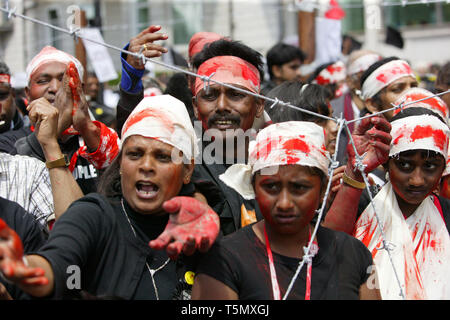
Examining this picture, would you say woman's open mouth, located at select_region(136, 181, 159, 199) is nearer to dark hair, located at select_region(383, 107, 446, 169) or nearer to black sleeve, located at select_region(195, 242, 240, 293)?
black sleeve, located at select_region(195, 242, 240, 293)

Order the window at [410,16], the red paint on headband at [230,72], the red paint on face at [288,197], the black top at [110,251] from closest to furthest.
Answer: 1. the black top at [110,251]
2. the red paint on face at [288,197]
3. the red paint on headband at [230,72]
4. the window at [410,16]

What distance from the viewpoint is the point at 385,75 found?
4.65 metres

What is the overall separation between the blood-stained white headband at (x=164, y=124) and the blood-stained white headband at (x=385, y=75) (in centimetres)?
242

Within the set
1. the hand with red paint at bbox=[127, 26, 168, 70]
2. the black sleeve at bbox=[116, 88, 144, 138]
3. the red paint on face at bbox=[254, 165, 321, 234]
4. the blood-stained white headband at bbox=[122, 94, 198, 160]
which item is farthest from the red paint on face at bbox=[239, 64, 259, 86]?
the red paint on face at bbox=[254, 165, 321, 234]

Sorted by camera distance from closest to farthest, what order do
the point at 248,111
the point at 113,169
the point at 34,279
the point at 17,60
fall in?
the point at 34,279 → the point at 113,169 → the point at 248,111 → the point at 17,60

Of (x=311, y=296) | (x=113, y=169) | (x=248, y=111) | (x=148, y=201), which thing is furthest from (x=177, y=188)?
(x=248, y=111)

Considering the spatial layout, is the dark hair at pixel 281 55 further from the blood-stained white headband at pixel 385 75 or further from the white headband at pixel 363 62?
the blood-stained white headband at pixel 385 75

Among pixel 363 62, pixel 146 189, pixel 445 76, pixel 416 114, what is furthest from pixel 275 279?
pixel 363 62

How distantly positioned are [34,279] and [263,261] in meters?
0.90

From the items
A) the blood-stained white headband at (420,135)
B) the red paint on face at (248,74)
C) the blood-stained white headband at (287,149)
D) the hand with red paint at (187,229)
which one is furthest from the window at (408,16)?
the hand with red paint at (187,229)

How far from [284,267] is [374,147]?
0.82 meters

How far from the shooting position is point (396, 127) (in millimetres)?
3094

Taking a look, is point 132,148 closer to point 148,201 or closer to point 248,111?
point 148,201

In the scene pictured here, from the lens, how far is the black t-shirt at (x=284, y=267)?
2.30 meters
